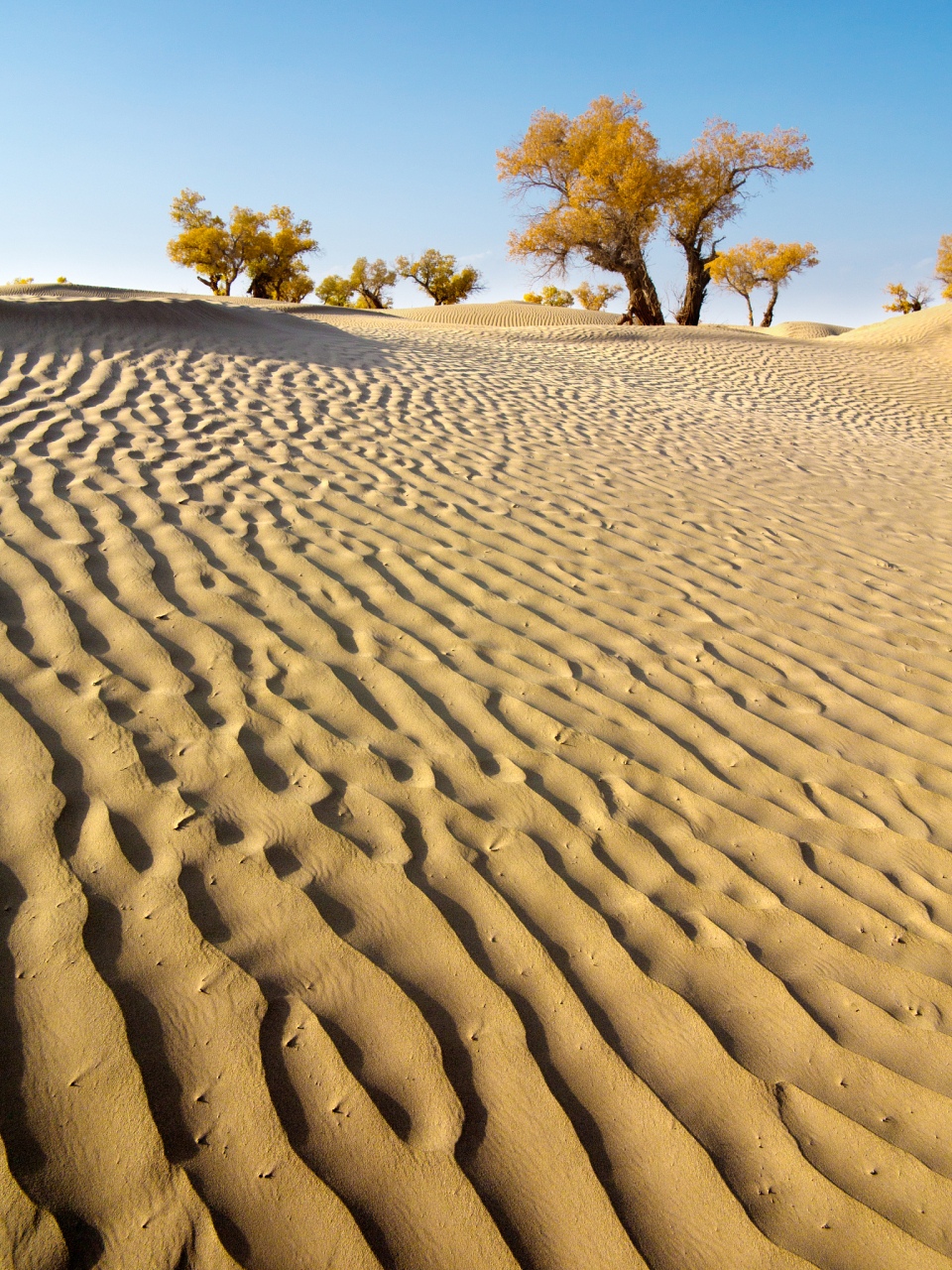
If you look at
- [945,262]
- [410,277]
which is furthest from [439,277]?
[945,262]

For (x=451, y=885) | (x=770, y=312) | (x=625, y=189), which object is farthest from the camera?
(x=770, y=312)

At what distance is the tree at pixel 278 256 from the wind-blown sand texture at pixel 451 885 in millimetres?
36302

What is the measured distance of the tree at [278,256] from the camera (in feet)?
116

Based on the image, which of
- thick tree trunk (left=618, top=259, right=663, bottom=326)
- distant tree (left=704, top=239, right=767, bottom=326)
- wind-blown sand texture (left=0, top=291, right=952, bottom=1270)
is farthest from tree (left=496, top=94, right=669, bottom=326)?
wind-blown sand texture (left=0, top=291, right=952, bottom=1270)

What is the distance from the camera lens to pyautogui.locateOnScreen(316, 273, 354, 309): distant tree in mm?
40500

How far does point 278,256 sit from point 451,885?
40.3 m

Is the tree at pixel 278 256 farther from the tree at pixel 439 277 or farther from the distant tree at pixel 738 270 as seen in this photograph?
the distant tree at pixel 738 270

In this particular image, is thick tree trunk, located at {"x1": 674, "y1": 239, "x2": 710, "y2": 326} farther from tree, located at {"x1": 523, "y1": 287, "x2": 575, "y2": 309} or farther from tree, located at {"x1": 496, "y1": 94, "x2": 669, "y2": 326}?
tree, located at {"x1": 523, "y1": 287, "x2": 575, "y2": 309}

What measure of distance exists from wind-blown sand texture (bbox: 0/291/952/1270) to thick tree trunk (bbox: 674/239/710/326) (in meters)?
26.1

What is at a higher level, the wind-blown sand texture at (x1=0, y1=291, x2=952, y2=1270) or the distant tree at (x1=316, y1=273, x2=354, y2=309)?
the distant tree at (x1=316, y1=273, x2=354, y2=309)

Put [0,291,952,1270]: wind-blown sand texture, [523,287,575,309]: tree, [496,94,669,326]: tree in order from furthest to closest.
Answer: [523,287,575,309]: tree → [496,94,669,326]: tree → [0,291,952,1270]: wind-blown sand texture

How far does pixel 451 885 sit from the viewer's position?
1898mm

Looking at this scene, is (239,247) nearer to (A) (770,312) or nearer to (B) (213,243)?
(B) (213,243)

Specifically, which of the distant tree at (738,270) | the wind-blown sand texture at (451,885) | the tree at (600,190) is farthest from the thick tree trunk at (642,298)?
the wind-blown sand texture at (451,885)
